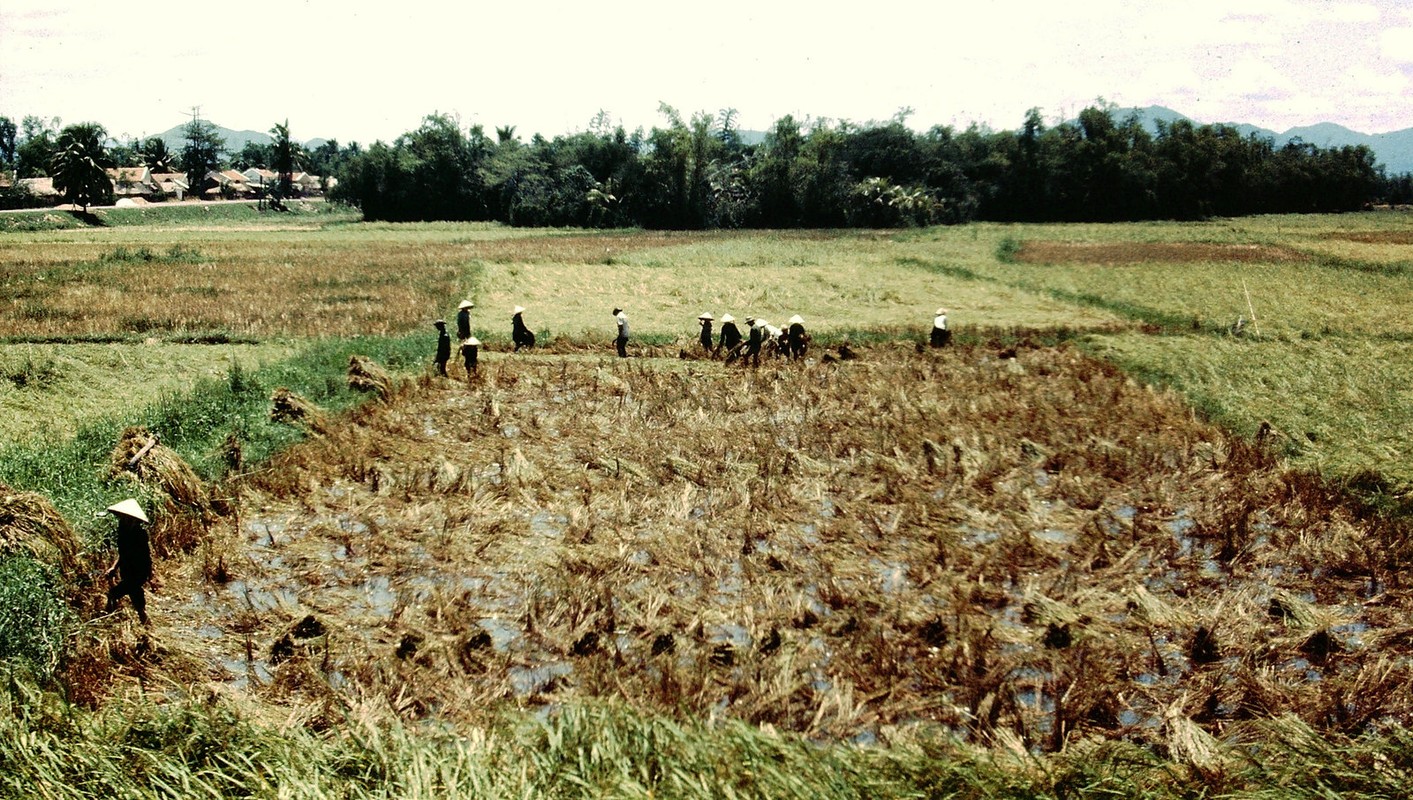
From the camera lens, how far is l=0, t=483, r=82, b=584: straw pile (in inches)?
269

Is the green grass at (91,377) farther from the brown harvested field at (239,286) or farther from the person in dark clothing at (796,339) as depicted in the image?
the person in dark clothing at (796,339)

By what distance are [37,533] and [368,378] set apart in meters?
6.46

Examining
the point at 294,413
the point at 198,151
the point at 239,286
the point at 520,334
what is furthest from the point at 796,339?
the point at 198,151

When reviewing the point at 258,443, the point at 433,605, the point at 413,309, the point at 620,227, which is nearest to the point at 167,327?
the point at 413,309

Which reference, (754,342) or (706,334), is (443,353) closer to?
(706,334)

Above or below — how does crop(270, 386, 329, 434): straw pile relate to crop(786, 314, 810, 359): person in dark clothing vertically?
below

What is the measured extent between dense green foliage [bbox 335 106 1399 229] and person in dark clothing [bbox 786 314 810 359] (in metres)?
42.4

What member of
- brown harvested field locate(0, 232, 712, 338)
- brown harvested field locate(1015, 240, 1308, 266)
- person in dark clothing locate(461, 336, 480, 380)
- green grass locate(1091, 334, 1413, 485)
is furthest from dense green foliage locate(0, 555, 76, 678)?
brown harvested field locate(1015, 240, 1308, 266)

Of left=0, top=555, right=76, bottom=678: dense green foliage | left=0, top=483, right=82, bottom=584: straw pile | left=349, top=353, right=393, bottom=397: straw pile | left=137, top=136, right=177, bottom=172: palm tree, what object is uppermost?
left=137, top=136, right=177, bottom=172: palm tree

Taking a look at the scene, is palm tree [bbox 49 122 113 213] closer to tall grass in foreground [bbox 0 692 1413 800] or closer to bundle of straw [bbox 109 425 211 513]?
bundle of straw [bbox 109 425 211 513]

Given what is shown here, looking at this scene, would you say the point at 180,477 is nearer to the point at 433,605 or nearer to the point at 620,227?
the point at 433,605

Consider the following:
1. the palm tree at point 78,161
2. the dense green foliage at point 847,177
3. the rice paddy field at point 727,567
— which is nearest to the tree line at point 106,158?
the palm tree at point 78,161

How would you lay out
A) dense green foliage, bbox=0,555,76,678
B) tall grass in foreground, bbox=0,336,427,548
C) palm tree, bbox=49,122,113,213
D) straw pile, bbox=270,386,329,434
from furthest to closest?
palm tree, bbox=49,122,113,213 < straw pile, bbox=270,386,329,434 < tall grass in foreground, bbox=0,336,427,548 < dense green foliage, bbox=0,555,76,678

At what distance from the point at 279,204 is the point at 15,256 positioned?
54282mm
